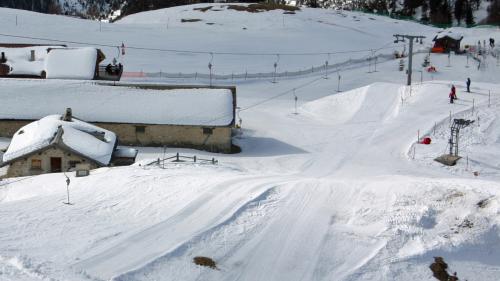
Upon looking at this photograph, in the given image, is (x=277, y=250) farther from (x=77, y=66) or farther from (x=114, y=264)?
(x=77, y=66)

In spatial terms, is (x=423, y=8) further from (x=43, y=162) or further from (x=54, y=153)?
(x=43, y=162)

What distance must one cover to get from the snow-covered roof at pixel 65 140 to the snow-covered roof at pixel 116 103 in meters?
4.18

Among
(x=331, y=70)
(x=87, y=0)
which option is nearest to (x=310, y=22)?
(x=331, y=70)

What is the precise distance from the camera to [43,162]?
32.3 metres

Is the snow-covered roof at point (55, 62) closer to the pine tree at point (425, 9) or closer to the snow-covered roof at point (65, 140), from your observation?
the snow-covered roof at point (65, 140)

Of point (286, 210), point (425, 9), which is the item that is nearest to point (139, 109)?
point (286, 210)

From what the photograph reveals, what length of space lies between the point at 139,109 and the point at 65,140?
742cm

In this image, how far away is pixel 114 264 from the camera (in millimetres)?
15750

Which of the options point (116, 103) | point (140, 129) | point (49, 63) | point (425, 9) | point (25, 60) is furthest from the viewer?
point (425, 9)

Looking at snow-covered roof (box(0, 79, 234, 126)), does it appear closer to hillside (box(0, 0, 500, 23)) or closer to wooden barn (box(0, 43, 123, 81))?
wooden barn (box(0, 43, 123, 81))

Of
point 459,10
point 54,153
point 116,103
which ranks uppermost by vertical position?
point 459,10

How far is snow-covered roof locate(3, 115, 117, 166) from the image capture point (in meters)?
32.0

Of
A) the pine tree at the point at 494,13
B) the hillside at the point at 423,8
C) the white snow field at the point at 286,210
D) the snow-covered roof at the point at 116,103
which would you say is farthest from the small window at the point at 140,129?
the pine tree at the point at 494,13

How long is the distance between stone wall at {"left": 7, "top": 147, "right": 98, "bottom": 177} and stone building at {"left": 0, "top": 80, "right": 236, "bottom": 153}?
655 cm
